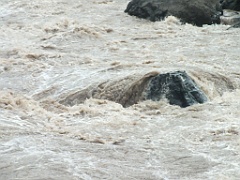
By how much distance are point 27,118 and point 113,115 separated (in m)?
1.51

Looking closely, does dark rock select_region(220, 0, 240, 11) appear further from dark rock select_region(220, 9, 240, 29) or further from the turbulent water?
the turbulent water

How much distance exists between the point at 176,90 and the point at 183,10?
7.90 meters

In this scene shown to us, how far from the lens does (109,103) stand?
10500 mm

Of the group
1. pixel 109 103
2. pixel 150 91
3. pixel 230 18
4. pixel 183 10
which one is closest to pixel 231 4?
pixel 230 18

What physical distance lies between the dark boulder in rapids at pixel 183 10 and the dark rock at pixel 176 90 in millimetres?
7154

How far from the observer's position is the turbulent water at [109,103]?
7.63 metres

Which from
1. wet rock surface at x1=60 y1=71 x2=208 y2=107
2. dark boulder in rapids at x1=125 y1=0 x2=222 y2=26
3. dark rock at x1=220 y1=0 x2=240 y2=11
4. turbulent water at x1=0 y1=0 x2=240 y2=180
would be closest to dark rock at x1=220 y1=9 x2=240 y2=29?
dark boulder in rapids at x1=125 y1=0 x2=222 y2=26

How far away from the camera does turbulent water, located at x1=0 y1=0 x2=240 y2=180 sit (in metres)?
7.63

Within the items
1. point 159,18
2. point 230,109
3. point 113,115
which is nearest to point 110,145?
point 113,115

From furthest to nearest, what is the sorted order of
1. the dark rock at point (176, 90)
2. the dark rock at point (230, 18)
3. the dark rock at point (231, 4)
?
the dark rock at point (231, 4) < the dark rock at point (230, 18) < the dark rock at point (176, 90)

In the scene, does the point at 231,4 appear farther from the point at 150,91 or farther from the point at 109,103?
the point at 109,103

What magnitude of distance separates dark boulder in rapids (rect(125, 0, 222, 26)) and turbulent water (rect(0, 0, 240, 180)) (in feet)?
1.15

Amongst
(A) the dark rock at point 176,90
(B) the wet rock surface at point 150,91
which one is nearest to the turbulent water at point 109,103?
(B) the wet rock surface at point 150,91

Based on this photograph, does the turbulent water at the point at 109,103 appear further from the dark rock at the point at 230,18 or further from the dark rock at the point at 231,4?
the dark rock at the point at 231,4
